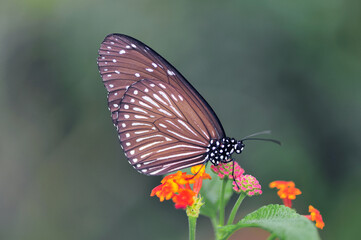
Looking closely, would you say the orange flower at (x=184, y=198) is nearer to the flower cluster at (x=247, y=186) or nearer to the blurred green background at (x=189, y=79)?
the flower cluster at (x=247, y=186)

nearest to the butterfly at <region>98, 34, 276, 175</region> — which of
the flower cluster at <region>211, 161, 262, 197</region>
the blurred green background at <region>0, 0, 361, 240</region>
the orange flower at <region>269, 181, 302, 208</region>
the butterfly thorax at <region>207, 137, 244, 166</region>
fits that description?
the butterfly thorax at <region>207, 137, 244, 166</region>

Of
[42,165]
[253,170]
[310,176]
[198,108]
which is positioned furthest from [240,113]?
[42,165]

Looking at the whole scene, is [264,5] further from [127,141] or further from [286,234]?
[286,234]

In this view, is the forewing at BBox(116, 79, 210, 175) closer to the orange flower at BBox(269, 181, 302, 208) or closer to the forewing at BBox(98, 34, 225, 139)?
the forewing at BBox(98, 34, 225, 139)

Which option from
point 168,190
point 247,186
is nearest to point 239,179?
point 247,186

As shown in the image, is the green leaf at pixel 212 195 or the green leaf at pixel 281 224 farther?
the green leaf at pixel 212 195

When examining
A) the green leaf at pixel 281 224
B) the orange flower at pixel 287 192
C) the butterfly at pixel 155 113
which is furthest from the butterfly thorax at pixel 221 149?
the green leaf at pixel 281 224
